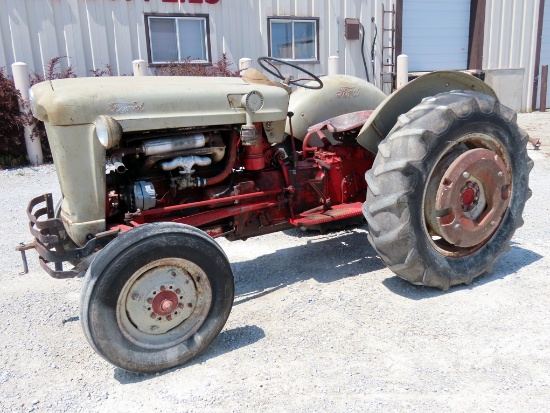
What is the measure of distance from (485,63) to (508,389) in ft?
42.7

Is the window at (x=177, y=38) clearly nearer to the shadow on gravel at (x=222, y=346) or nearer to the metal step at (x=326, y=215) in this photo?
the metal step at (x=326, y=215)

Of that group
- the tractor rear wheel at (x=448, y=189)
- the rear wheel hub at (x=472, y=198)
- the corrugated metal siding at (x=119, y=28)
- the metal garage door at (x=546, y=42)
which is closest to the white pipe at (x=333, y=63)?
the corrugated metal siding at (x=119, y=28)

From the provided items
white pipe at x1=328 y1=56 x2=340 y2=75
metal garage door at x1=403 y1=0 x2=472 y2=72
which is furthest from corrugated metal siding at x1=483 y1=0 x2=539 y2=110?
white pipe at x1=328 y1=56 x2=340 y2=75

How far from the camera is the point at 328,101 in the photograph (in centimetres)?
429

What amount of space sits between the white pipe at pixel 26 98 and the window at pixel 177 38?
2.27 meters

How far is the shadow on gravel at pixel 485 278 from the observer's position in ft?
11.3

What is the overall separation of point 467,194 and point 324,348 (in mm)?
1521

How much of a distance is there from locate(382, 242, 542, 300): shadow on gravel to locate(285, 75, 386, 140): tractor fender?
144 cm

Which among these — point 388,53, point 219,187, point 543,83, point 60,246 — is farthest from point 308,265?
point 543,83

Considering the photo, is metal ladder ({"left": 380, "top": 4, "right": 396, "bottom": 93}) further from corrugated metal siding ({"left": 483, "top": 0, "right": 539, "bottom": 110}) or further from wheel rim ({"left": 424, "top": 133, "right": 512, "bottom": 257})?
wheel rim ({"left": 424, "top": 133, "right": 512, "bottom": 257})

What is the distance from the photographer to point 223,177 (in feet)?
10.8

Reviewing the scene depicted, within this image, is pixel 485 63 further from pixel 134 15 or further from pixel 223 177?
pixel 223 177

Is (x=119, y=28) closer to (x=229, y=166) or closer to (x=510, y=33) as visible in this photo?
(x=229, y=166)

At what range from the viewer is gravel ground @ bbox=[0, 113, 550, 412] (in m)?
2.40
